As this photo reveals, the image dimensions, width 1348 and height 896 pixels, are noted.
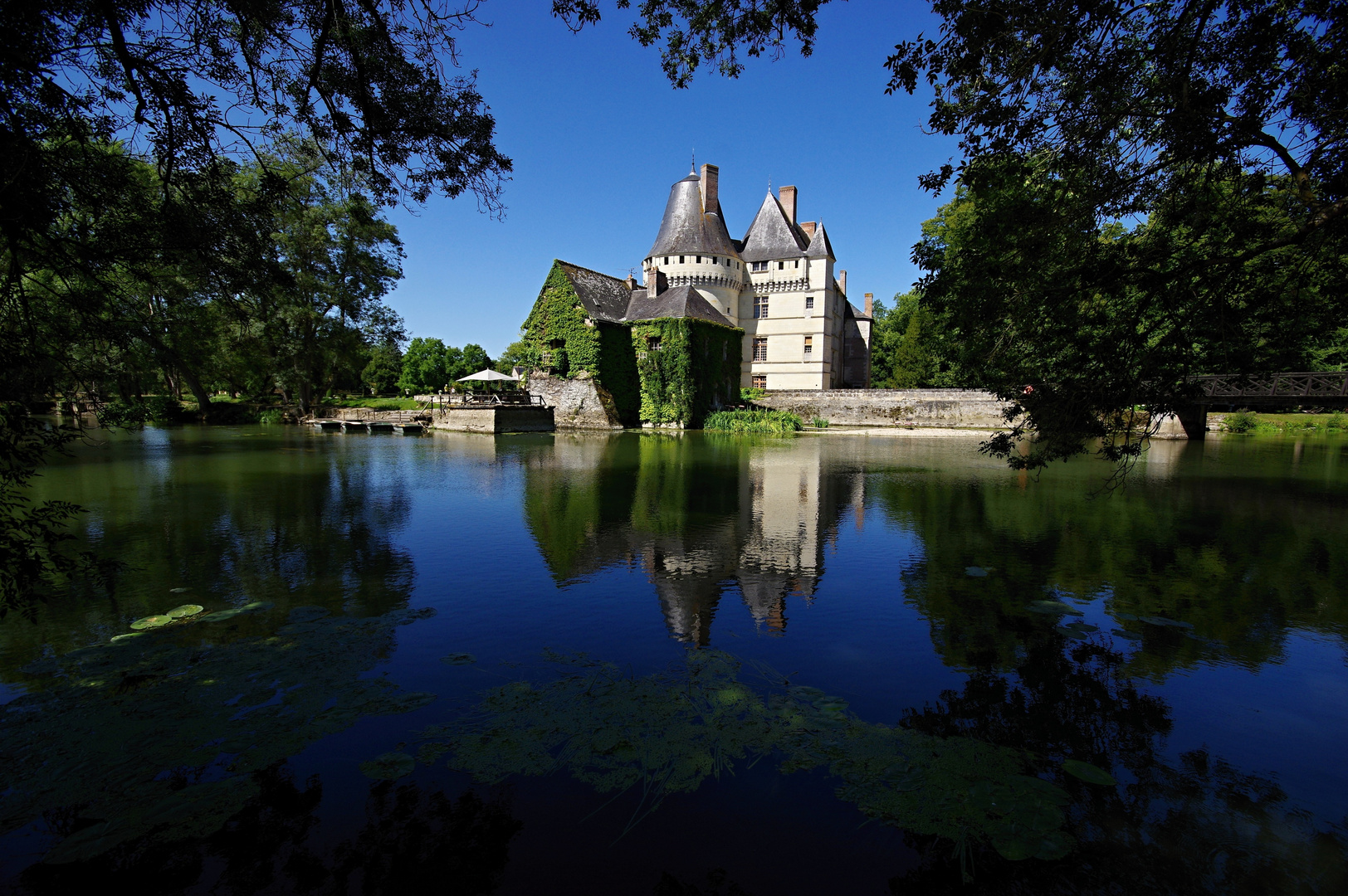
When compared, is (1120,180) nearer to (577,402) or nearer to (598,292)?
(577,402)

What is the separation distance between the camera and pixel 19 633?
5.64 meters

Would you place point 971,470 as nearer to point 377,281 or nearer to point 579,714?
→ point 579,714

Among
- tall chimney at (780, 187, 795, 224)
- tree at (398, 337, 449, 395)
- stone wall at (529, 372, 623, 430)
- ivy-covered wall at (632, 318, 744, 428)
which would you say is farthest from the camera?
tree at (398, 337, 449, 395)

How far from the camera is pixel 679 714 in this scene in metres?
4.35

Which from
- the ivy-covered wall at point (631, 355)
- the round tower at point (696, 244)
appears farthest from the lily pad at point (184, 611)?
the round tower at point (696, 244)

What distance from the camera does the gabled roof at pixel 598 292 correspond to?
3638 cm

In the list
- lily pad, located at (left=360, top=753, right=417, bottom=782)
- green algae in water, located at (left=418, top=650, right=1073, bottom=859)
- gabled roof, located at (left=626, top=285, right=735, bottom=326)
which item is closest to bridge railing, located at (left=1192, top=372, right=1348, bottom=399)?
gabled roof, located at (left=626, top=285, right=735, bottom=326)

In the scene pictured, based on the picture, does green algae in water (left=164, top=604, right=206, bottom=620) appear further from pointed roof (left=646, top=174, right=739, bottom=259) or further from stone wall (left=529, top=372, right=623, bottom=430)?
pointed roof (left=646, top=174, right=739, bottom=259)

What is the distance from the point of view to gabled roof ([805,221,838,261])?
4603cm

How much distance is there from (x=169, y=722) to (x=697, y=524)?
7338 millimetres

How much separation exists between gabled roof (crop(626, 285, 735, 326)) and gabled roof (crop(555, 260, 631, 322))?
0.75 meters

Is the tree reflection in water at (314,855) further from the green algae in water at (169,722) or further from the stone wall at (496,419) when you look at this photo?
the stone wall at (496,419)

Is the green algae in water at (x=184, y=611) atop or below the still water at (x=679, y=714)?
atop

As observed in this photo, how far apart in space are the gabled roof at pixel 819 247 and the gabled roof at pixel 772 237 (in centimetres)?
64
